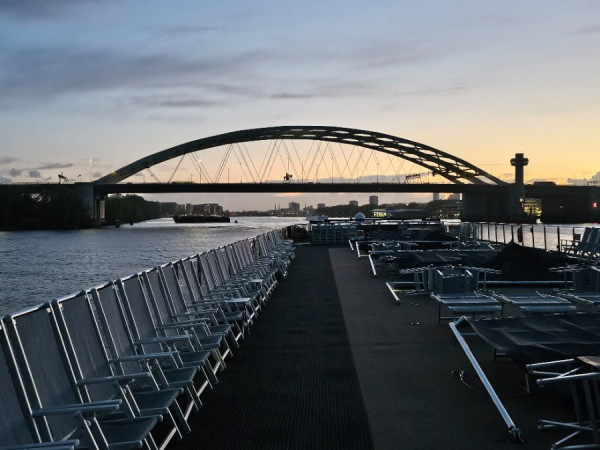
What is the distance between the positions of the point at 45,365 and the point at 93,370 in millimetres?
612

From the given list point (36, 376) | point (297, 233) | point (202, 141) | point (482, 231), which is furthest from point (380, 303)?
point (202, 141)

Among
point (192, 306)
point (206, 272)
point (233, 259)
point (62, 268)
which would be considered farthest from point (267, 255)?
point (62, 268)

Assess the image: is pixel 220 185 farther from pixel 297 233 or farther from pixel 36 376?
pixel 36 376

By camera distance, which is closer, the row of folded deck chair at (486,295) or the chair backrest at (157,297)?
the chair backrest at (157,297)

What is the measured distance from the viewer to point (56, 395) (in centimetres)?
414

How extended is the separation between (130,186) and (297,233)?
183 ft

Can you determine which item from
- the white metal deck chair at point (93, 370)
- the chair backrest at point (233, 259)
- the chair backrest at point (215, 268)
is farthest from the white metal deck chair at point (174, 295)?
the chair backrest at point (233, 259)

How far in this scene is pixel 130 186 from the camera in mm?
91500

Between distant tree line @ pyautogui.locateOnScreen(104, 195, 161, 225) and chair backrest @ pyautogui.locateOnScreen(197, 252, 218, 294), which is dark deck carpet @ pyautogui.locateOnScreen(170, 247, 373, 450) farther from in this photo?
distant tree line @ pyautogui.locateOnScreen(104, 195, 161, 225)

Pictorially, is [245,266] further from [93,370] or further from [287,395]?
[93,370]

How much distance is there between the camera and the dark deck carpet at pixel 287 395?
5016 millimetres

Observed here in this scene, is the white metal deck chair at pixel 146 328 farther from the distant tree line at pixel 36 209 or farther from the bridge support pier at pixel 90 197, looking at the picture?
the distant tree line at pixel 36 209

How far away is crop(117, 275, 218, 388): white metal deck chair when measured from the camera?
18.7 feet

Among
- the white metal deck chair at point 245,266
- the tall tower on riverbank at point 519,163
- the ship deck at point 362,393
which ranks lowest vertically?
the ship deck at point 362,393
